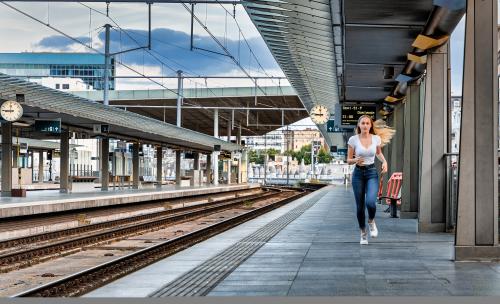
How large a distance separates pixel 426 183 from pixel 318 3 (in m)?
5.21

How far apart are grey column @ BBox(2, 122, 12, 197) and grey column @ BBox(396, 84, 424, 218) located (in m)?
15.4

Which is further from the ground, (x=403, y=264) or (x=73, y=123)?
(x=73, y=123)

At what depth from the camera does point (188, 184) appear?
58.9 meters

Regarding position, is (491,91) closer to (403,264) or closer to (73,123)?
(403,264)

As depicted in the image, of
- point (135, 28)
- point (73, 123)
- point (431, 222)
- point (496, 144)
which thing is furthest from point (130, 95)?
point (496, 144)

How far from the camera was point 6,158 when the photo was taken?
25.7 metres

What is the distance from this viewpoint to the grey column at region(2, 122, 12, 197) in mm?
25688

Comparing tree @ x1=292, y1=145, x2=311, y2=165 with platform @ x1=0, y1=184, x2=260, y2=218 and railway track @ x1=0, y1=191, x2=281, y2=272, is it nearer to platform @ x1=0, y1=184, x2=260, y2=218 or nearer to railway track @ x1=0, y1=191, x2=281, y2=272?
platform @ x1=0, y1=184, x2=260, y2=218

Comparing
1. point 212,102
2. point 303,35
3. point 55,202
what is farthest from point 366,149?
point 212,102

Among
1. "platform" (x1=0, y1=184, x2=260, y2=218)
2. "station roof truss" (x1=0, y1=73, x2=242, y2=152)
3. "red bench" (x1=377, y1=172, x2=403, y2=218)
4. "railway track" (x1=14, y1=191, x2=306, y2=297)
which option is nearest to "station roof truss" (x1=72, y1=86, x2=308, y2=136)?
"station roof truss" (x1=0, y1=73, x2=242, y2=152)

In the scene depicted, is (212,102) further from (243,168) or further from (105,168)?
(105,168)

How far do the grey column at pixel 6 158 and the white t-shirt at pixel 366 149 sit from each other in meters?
18.9

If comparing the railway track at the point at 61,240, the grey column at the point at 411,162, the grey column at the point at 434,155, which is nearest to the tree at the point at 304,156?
the railway track at the point at 61,240

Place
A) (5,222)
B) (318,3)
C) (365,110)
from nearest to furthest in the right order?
(318,3)
(5,222)
(365,110)
